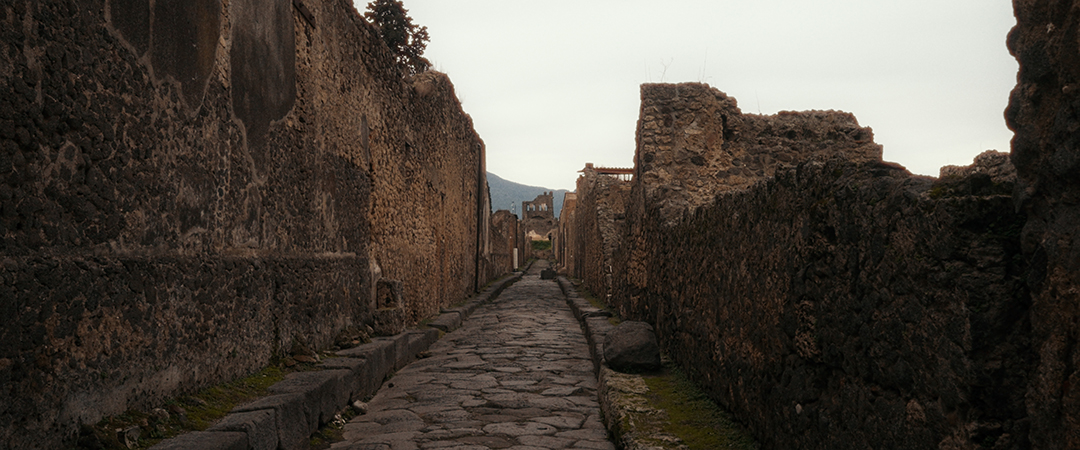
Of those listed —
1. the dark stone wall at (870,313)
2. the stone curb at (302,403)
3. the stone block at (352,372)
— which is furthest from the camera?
the stone block at (352,372)

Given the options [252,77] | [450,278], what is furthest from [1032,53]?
[450,278]

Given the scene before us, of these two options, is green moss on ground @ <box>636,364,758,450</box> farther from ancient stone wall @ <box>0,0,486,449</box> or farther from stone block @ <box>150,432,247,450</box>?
ancient stone wall @ <box>0,0,486,449</box>

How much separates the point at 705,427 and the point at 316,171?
3.49m

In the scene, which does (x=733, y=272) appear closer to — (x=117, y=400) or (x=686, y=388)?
(x=686, y=388)

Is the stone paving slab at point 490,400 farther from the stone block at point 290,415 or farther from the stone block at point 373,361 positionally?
the stone block at point 290,415

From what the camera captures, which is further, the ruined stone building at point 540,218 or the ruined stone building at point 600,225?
the ruined stone building at point 540,218

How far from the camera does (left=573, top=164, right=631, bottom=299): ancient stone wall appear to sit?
12.1m

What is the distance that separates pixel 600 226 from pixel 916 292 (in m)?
11.0

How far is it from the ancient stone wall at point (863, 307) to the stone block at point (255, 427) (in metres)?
2.16

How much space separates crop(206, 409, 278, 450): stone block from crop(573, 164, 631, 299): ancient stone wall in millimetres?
7772

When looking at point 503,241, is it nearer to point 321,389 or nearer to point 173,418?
point 321,389

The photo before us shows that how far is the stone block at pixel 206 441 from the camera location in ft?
9.06

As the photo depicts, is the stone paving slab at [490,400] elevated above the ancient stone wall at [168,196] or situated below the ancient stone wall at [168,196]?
below

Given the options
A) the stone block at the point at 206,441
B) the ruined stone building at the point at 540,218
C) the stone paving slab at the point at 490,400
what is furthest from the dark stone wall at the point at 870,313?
the ruined stone building at the point at 540,218
